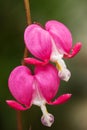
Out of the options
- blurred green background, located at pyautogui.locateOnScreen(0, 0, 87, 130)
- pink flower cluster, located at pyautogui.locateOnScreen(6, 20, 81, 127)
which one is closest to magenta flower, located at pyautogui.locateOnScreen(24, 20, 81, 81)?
pink flower cluster, located at pyautogui.locateOnScreen(6, 20, 81, 127)

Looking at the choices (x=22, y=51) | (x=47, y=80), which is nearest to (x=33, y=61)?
(x=47, y=80)

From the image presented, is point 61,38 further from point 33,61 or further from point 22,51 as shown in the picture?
point 22,51

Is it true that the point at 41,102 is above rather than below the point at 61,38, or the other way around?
below

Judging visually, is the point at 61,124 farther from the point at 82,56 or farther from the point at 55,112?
the point at 82,56

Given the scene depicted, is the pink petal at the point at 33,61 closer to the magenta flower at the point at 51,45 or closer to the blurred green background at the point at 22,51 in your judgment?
the magenta flower at the point at 51,45

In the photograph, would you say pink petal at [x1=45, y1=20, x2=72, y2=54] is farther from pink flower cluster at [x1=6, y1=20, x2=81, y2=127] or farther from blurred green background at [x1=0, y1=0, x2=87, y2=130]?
blurred green background at [x1=0, y1=0, x2=87, y2=130]

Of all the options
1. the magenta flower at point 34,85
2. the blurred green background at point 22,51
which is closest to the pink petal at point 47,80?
the magenta flower at point 34,85

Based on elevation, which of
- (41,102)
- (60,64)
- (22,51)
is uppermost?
(60,64)
